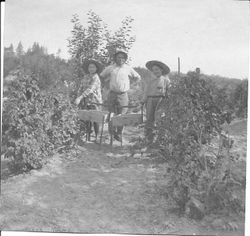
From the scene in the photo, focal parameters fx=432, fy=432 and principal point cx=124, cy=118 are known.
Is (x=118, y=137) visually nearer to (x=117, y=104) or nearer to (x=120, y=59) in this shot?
(x=117, y=104)

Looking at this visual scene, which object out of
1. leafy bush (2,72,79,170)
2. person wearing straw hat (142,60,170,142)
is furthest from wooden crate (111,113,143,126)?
leafy bush (2,72,79,170)

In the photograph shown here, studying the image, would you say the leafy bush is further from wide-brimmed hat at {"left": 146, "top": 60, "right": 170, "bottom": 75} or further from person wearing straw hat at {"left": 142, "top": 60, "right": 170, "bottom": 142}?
wide-brimmed hat at {"left": 146, "top": 60, "right": 170, "bottom": 75}

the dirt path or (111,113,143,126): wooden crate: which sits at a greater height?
(111,113,143,126): wooden crate

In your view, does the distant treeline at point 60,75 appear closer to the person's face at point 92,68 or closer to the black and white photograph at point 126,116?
the black and white photograph at point 126,116

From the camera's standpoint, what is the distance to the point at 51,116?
637 centimetres

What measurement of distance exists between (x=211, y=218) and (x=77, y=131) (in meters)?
2.62

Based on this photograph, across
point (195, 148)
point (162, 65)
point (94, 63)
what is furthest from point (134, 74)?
point (195, 148)

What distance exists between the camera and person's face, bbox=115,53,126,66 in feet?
20.0

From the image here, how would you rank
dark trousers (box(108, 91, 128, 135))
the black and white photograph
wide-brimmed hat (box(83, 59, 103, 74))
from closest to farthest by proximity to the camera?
the black and white photograph
dark trousers (box(108, 91, 128, 135))
wide-brimmed hat (box(83, 59, 103, 74))

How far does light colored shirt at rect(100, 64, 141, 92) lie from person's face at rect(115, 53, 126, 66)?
58 mm

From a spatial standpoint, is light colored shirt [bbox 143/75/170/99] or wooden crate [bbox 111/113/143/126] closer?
light colored shirt [bbox 143/75/170/99]

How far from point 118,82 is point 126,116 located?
0.51 meters

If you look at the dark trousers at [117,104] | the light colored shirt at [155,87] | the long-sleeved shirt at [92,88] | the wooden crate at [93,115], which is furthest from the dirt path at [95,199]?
the long-sleeved shirt at [92,88]

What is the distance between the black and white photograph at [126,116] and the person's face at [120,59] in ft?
0.07
